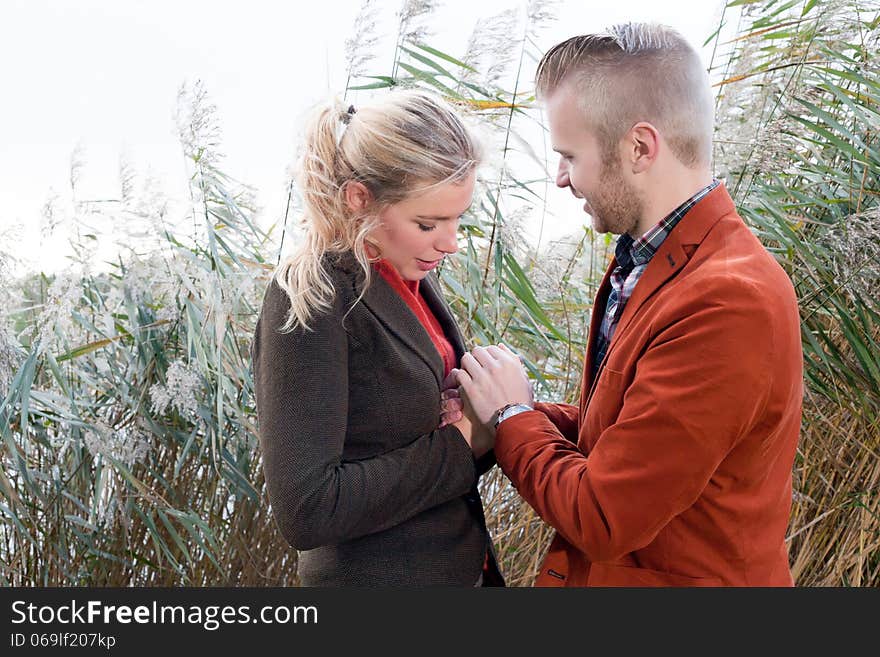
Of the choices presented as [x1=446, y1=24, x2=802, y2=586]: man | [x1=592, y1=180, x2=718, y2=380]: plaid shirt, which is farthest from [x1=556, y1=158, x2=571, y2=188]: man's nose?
[x1=592, y1=180, x2=718, y2=380]: plaid shirt

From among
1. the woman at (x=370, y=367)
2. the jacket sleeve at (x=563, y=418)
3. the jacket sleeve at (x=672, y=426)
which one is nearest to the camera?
the jacket sleeve at (x=672, y=426)

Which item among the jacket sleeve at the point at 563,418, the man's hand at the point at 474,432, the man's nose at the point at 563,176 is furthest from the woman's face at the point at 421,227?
the jacket sleeve at the point at 563,418

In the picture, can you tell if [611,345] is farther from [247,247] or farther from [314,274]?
[247,247]

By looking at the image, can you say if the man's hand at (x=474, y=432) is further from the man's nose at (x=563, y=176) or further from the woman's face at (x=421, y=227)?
the man's nose at (x=563, y=176)

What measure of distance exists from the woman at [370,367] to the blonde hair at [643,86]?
200 millimetres

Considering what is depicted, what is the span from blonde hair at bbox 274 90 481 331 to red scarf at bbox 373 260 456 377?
62 millimetres

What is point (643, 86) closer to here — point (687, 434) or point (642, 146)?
point (642, 146)

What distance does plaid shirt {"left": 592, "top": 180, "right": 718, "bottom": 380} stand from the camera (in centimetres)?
130

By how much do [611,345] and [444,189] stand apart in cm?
34

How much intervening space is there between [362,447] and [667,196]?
578mm

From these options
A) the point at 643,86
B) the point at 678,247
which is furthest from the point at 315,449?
the point at 643,86

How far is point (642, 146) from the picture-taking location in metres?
1.28

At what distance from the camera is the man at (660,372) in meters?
1.14

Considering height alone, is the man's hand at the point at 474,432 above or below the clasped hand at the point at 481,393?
below
